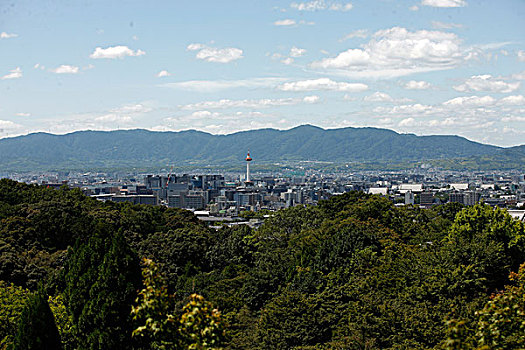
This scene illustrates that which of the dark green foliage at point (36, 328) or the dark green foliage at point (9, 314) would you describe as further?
the dark green foliage at point (9, 314)

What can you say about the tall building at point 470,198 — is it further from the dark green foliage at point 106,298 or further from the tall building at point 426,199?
the dark green foliage at point 106,298

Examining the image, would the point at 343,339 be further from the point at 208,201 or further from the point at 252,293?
the point at 208,201

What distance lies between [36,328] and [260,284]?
13932 mm

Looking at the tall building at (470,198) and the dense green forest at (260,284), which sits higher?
the dense green forest at (260,284)

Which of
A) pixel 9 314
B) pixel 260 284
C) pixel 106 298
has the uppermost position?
pixel 106 298

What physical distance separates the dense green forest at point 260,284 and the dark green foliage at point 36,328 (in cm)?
3

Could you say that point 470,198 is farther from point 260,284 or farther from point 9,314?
point 9,314

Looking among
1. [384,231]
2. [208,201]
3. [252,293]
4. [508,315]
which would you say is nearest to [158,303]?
[508,315]

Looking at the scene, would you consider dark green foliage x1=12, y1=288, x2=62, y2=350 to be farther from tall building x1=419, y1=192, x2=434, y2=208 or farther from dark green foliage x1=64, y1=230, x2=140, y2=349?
tall building x1=419, y1=192, x2=434, y2=208

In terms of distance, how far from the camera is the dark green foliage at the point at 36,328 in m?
14.5

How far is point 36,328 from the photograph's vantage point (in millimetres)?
14484

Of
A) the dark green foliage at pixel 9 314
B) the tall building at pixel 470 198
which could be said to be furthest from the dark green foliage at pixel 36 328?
the tall building at pixel 470 198

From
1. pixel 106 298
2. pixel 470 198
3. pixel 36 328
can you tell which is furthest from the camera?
pixel 470 198

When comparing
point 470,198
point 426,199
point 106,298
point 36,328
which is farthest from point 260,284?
point 470,198
